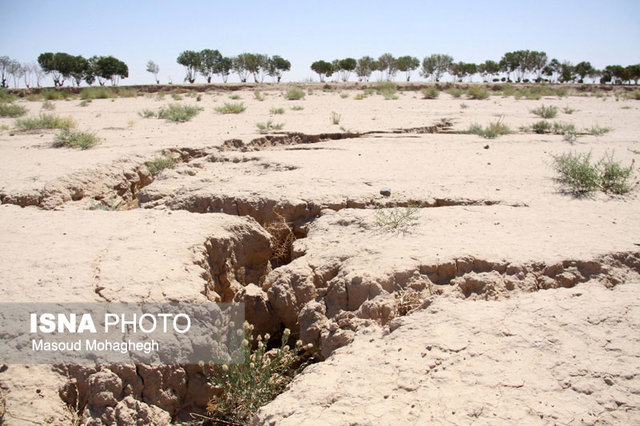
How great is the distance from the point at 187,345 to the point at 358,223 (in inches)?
73.3

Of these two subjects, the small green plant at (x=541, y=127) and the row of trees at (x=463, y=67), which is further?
the row of trees at (x=463, y=67)

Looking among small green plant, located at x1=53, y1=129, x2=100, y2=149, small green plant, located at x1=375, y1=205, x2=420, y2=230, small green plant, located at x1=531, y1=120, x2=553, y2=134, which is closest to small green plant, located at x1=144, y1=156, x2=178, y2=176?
small green plant, located at x1=53, y1=129, x2=100, y2=149

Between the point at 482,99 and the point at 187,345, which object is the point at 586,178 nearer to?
the point at 187,345

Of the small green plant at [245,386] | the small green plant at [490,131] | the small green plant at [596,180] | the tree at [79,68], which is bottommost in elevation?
the small green plant at [245,386]

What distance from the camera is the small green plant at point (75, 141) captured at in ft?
23.3

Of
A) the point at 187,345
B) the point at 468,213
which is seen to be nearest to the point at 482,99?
the point at 468,213

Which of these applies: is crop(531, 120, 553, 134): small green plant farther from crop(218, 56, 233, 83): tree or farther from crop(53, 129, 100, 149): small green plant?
crop(218, 56, 233, 83): tree

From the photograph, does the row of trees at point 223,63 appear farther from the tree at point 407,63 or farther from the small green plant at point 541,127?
the small green plant at point 541,127

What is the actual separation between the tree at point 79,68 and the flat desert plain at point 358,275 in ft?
153

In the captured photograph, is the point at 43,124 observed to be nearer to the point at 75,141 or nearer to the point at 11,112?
the point at 75,141

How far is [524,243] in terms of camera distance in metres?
3.39

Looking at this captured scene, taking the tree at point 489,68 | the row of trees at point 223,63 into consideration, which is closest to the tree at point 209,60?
the row of trees at point 223,63

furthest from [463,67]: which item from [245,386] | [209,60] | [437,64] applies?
[245,386]

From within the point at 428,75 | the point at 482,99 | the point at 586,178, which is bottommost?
the point at 586,178
